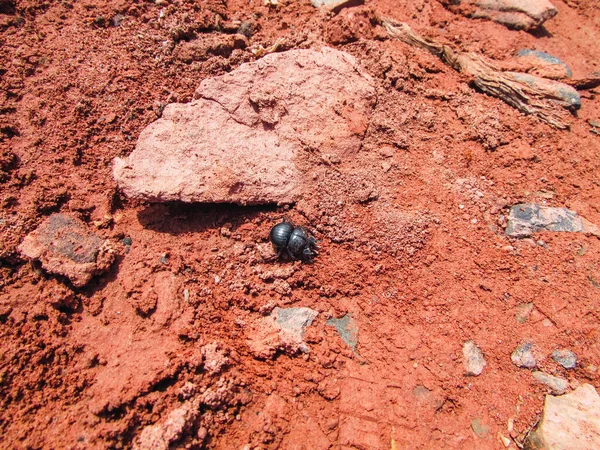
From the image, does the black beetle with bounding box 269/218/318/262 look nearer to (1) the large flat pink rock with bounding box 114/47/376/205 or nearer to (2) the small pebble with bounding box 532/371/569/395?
(1) the large flat pink rock with bounding box 114/47/376/205

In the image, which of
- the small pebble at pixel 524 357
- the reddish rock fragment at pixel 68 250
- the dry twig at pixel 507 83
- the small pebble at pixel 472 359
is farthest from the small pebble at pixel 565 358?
the reddish rock fragment at pixel 68 250

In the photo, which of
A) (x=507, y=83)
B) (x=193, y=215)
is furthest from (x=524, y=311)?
(x=193, y=215)

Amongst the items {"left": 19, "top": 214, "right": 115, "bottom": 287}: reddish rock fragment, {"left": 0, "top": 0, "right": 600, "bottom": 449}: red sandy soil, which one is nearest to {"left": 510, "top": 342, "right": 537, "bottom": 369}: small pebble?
{"left": 0, "top": 0, "right": 600, "bottom": 449}: red sandy soil

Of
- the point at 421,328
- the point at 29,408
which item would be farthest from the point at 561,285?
the point at 29,408

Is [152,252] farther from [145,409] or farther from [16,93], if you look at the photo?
[16,93]

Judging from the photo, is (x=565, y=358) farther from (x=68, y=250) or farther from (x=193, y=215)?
(x=68, y=250)

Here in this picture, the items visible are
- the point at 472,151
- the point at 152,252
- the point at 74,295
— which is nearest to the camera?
the point at 74,295
